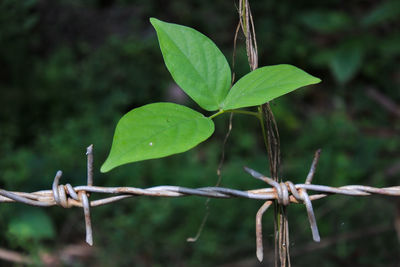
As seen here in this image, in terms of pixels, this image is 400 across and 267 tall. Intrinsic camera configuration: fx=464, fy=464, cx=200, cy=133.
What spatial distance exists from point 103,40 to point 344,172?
1.72 metres

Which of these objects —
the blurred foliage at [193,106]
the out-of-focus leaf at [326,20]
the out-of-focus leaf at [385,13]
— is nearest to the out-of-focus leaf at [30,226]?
the blurred foliage at [193,106]

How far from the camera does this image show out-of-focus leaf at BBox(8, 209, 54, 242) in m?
1.84

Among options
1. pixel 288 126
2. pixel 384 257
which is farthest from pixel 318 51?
pixel 384 257

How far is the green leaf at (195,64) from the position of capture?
2.25ft

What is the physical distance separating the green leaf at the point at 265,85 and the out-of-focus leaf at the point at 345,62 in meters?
2.17

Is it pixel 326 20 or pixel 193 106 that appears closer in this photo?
pixel 193 106

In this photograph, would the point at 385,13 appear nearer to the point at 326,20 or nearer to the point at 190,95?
the point at 326,20

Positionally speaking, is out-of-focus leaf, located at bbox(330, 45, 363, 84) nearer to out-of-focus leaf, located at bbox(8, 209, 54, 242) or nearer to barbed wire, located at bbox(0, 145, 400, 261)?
out-of-focus leaf, located at bbox(8, 209, 54, 242)

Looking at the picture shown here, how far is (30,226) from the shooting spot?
1856 mm

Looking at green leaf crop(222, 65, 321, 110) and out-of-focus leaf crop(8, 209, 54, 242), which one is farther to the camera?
out-of-focus leaf crop(8, 209, 54, 242)

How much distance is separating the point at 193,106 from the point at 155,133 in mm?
2060

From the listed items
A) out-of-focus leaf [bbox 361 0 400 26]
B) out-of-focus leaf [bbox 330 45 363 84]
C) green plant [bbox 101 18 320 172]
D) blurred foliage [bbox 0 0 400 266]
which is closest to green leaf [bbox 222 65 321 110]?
green plant [bbox 101 18 320 172]

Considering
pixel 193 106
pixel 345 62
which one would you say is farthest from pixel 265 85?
pixel 345 62

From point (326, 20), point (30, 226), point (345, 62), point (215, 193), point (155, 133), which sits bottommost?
point (30, 226)
